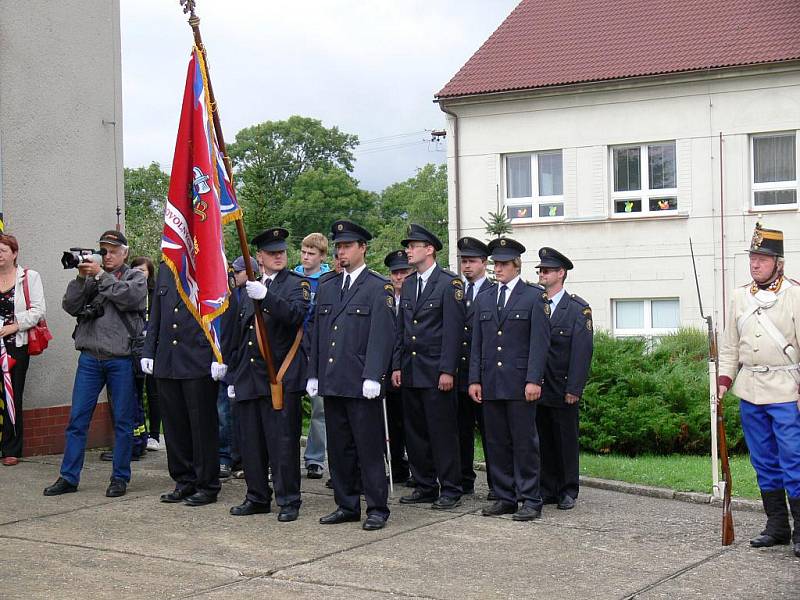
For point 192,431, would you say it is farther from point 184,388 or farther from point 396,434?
point 396,434

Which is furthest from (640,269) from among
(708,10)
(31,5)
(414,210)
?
(414,210)

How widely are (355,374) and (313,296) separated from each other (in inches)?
55.0

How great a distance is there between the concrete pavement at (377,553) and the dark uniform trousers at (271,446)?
8.3 inches

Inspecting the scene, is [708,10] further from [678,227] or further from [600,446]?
[600,446]

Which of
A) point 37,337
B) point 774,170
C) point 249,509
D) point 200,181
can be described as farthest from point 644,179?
point 249,509

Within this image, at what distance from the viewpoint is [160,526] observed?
7.89 metres

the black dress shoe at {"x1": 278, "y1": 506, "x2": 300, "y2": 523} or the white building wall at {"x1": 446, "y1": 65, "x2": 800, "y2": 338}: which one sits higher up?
the white building wall at {"x1": 446, "y1": 65, "x2": 800, "y2": 338}

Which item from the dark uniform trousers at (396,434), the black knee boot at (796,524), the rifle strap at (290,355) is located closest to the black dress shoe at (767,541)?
the black knee boot at (796,524)

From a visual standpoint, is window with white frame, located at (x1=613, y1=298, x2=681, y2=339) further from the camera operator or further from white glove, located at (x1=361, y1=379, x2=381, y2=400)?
white glove, located at (x1=361, y1=379, x2=381, y2=400)

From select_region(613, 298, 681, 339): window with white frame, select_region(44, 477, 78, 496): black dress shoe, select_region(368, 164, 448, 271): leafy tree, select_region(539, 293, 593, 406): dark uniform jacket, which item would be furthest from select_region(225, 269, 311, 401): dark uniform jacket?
select_region(368, 164, 448, 271): leafy tree

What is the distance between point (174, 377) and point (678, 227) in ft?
66.9

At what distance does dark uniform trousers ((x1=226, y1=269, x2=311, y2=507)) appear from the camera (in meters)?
8.26

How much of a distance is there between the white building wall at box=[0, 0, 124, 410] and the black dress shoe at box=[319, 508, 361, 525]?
4.14 meters

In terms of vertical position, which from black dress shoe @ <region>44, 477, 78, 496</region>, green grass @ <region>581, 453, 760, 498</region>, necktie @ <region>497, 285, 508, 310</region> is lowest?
green grass @ <region>581, 453, 760, 498</region>
